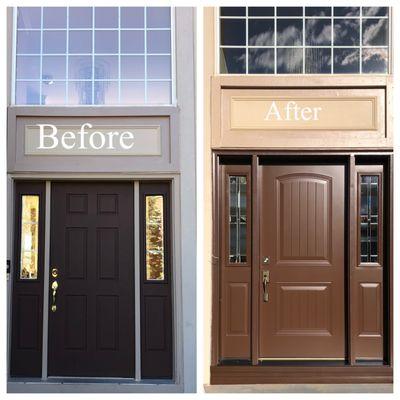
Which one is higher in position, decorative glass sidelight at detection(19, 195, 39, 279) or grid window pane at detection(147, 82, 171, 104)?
grid window pane at detection(147, 82, 171, 104)

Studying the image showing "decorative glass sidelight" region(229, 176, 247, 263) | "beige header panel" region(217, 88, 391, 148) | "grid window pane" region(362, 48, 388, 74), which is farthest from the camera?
"decorative glass sidelight" region(229, 176, 247, 263)

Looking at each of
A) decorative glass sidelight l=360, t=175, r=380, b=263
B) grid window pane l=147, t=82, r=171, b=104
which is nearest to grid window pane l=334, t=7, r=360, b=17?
decorative glass sidelight l=360, t=175, r=380, b=263

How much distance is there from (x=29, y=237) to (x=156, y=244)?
1.41 meters

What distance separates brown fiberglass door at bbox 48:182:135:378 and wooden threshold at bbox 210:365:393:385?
3.49ft

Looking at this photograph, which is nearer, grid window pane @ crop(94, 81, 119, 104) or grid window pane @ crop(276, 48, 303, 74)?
grid window pane @ crop(276, 48, 303, 74)

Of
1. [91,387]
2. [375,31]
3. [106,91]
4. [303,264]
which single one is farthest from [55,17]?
[91,387]

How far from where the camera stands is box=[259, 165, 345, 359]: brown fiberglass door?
5047mm

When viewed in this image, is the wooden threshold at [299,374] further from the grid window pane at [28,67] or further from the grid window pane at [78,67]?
the grid window pane at [28,67]

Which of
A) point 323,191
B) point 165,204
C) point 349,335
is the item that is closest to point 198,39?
point 165,204

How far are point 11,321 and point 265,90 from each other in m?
3.72

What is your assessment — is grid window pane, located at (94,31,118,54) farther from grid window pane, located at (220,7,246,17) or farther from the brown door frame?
the brown door frame

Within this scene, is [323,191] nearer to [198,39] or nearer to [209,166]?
[209,166]

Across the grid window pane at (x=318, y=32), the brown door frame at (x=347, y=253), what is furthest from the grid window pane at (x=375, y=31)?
the brown door frame at (x=347, y=253)

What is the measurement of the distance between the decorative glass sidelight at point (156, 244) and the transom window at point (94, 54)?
1207 millimetres
